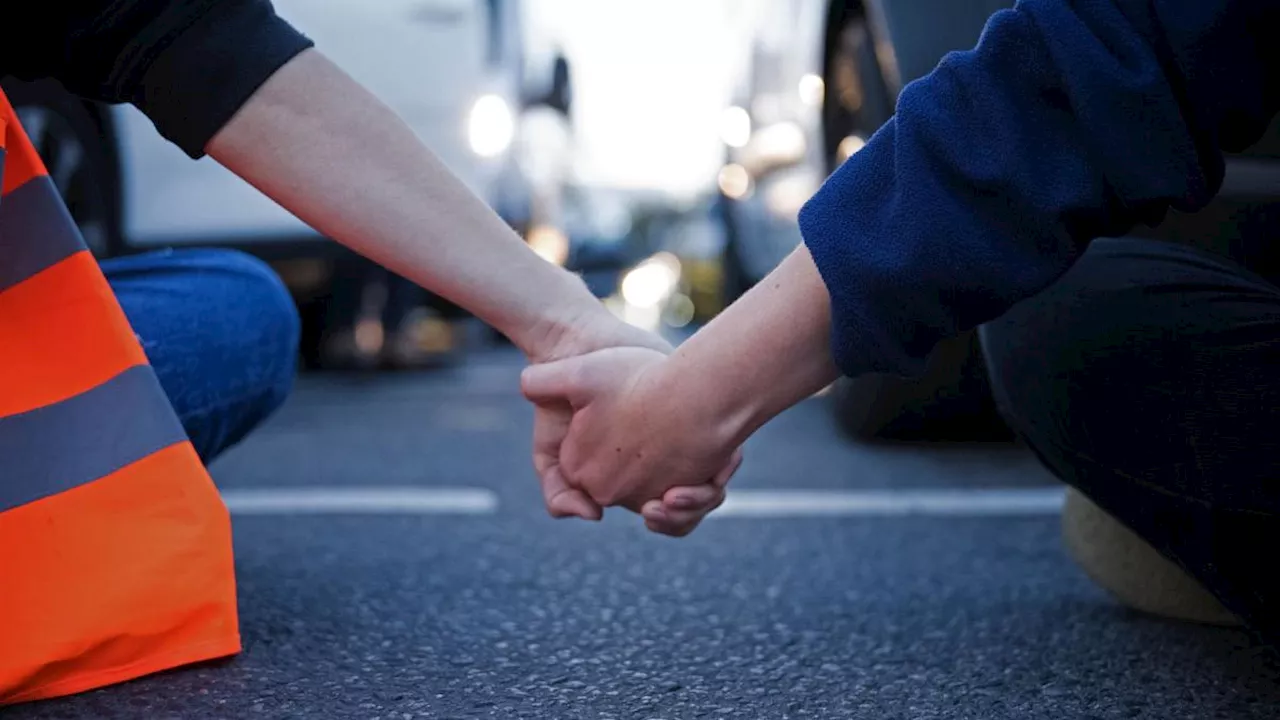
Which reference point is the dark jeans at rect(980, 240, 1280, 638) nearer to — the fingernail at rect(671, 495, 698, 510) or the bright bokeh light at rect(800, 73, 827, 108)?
the fingernail at rect(671, 495, 698, 510)

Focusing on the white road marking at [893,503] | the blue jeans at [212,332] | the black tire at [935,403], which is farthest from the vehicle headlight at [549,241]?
the blue jeans at [212,332]

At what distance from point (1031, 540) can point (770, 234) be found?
189 centimetres

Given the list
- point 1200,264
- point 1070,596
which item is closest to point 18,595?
point 1200,264

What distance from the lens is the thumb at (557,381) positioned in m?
1.19

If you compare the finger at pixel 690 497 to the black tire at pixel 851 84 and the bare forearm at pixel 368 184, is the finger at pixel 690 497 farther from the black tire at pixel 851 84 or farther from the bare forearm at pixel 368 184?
the black tire at pixel 851 84

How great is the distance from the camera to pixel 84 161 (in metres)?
3.95

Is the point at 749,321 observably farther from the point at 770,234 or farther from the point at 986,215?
the point at 770,234

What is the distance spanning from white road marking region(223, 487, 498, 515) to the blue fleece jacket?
1.33 metres

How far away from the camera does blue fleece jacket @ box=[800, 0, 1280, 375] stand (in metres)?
0.81

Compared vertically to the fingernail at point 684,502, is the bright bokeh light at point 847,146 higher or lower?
higher

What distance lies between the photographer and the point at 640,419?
1127 millimetres

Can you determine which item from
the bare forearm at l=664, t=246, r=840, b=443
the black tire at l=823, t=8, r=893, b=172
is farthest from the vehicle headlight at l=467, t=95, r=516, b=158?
the bare forearm at l=664, t=246, r=840, b=443

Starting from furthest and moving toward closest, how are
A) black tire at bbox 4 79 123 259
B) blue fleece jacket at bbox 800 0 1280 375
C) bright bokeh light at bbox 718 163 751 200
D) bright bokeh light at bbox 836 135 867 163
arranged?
bright bokeh light at bbox 718 163 751 200
black tire at bbox 4 79 123 259
bright bokeh light at bbox 836 135 867 163
blue fleece jacket at bbox 800 0 1280 375

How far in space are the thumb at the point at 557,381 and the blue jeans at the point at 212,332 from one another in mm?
339
